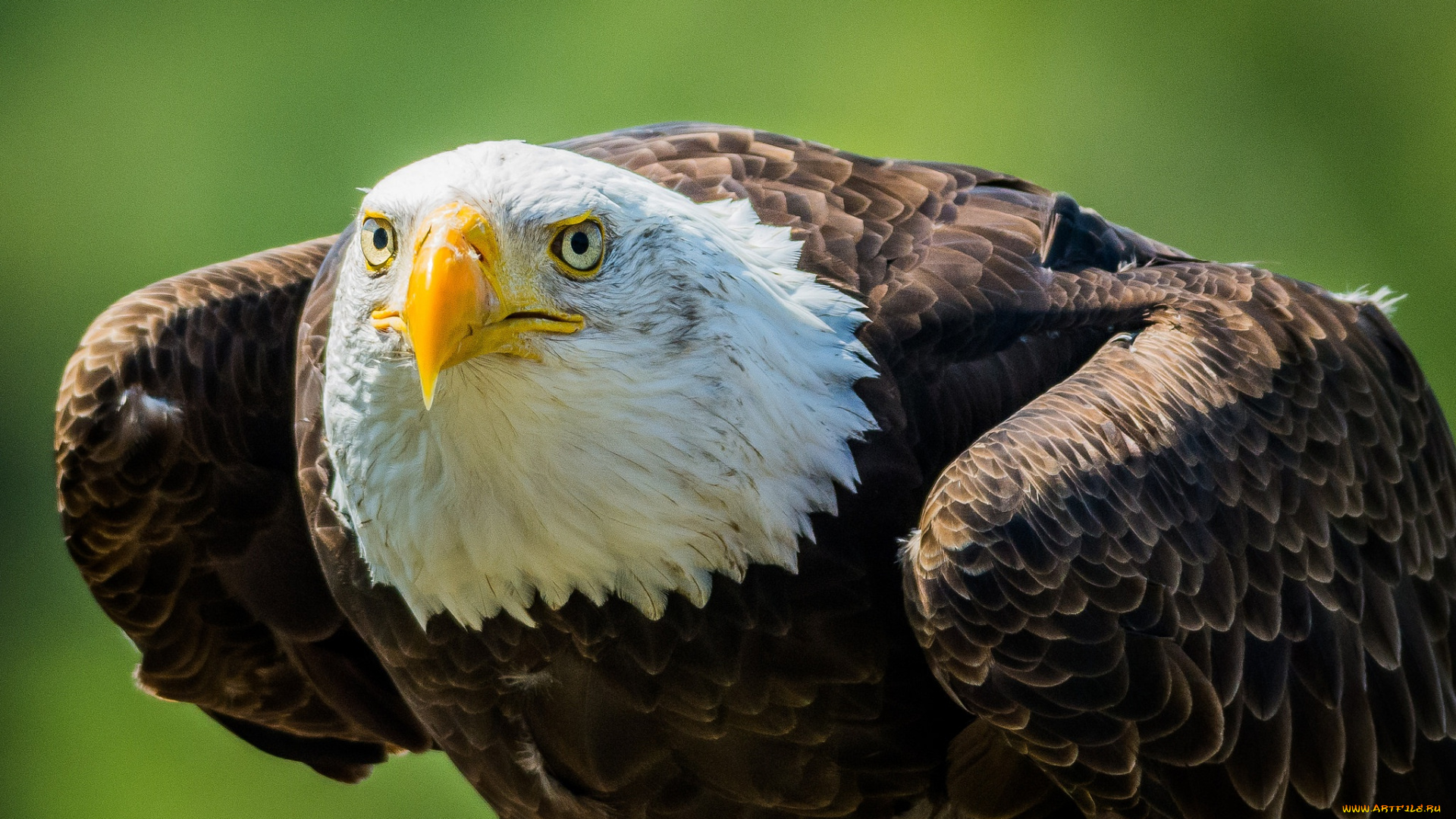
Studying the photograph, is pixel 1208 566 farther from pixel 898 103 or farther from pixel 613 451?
pixel 898 103

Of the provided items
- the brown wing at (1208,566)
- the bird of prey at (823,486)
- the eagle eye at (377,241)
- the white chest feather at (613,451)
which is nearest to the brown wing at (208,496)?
the bird of prey at (823,486)

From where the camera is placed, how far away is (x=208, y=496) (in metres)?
3.61

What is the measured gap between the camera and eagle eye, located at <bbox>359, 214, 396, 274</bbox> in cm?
239

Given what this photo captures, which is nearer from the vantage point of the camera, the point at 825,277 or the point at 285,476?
the point at 825,277

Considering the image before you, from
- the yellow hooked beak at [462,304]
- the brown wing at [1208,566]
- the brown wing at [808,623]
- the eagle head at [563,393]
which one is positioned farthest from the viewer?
the brown wing at [808,623]

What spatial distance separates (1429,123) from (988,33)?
2179mm

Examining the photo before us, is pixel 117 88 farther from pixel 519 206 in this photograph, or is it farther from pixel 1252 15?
pixel 519 206

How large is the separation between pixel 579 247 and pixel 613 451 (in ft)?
1.08

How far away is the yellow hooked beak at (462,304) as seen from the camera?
2176mm

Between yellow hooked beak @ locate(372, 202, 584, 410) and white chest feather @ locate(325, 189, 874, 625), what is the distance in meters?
0.05

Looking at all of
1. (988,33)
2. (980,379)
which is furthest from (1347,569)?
(988,33)

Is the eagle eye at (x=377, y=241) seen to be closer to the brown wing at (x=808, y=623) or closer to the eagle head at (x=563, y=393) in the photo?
the eagle head at (x=563, y=393)

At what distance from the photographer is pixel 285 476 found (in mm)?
3627

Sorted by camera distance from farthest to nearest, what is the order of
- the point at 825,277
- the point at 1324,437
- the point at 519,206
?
1. the point at 1324,437
2. the point at 825,277
3. the point at 519,206
